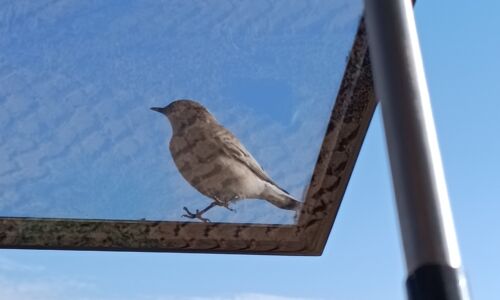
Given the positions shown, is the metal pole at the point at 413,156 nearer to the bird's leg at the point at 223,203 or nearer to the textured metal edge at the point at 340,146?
the textured metal edge at the point at 340,146

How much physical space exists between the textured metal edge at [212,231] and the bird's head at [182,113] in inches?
12.9

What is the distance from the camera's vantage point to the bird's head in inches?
82.5

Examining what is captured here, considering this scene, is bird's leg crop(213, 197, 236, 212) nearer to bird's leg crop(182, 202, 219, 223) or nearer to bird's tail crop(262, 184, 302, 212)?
bird's leg crop(182, 202, 219, 223)

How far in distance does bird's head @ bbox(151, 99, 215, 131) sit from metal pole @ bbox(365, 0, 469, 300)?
1.16 m

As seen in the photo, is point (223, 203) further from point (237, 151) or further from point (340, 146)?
point (340, 146)

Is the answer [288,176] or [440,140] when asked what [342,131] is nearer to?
[288,176]

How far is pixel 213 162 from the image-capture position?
2.14m

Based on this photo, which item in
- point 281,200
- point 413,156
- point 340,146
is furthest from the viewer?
point 281,200

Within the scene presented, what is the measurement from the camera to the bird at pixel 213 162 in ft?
6.93

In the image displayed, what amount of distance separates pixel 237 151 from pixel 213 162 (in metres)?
0.09

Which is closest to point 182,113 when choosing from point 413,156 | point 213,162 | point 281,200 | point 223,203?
point 213,162

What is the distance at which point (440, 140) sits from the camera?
0.92m

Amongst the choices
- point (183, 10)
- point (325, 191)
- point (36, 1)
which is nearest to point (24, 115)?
point (36, 1)

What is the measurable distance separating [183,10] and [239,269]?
4.63ft
